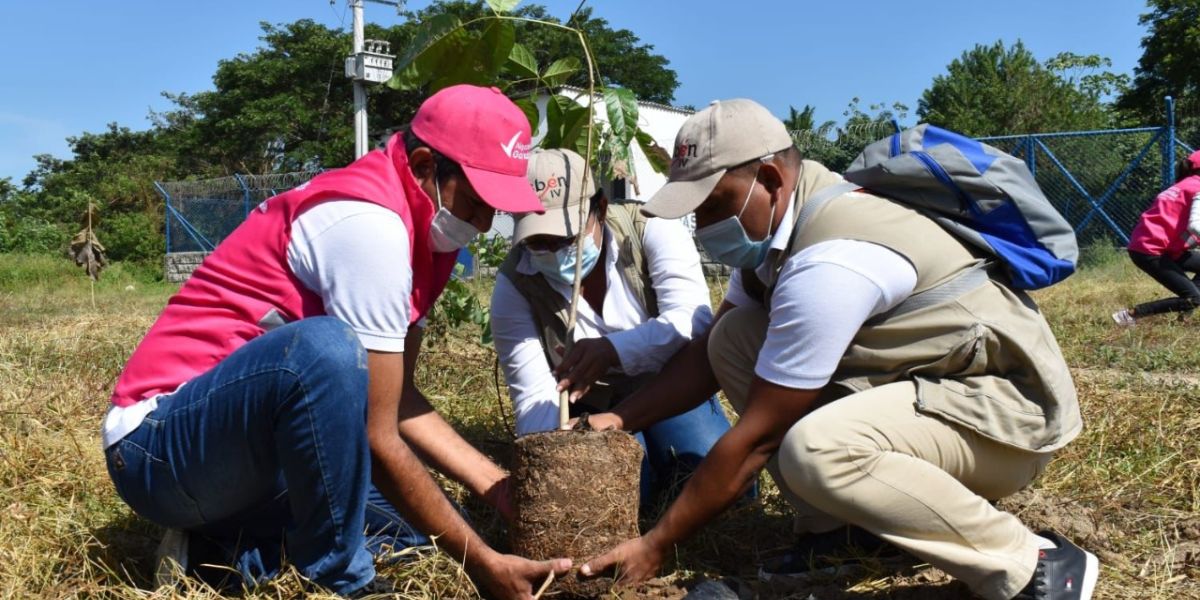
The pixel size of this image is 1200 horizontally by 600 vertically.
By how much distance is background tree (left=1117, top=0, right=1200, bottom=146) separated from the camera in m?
27.7

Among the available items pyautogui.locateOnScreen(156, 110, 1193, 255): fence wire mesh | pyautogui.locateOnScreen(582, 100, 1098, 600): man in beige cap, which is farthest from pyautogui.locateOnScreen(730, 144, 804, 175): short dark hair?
pyautogui.locateOnScreen(156, 110, 1193, 255): fence wire mesh

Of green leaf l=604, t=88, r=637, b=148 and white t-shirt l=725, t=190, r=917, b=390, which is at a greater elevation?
green leaf l=604, t=88, r=637, b=148

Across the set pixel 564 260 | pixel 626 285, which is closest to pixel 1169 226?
pixel 626 285

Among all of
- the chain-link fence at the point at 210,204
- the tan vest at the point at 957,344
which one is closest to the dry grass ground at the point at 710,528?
the tan vest at the point at 957,344

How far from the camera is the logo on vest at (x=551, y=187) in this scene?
2.77 m

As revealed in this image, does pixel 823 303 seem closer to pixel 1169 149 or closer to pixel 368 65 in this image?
pixel 1169 149

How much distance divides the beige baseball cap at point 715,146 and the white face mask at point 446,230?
441 millimetres

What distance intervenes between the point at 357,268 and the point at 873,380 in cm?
119

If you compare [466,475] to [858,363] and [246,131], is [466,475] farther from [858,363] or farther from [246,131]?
[246,131]

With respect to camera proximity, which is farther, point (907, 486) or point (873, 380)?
point (873, 380)

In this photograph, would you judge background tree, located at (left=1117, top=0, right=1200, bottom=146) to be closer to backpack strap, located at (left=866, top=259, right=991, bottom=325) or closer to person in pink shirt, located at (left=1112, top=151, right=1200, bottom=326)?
person in pink shirt, located at (left=1112, top=151, right=1200, bottom=326)

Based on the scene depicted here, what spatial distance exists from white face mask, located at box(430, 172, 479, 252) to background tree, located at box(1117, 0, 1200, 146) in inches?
1130

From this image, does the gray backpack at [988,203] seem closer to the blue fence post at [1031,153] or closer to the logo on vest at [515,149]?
the logo on vest at [515,149]

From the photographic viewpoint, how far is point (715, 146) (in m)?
2.21
